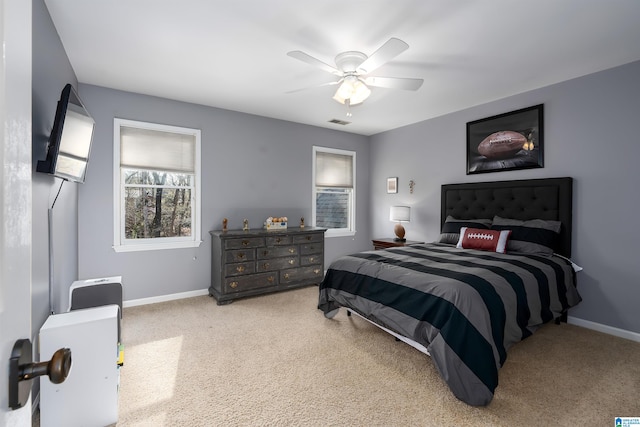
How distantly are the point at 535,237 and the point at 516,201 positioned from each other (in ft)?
1.99

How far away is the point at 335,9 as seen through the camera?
218 centimetres

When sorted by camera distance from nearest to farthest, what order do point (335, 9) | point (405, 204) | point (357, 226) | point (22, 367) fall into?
point (22, 367) → point (335, 9) → point (405, 204) → point (357, 226)

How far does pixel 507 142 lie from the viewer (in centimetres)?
385

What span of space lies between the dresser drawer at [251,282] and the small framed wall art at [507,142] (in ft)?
10.2

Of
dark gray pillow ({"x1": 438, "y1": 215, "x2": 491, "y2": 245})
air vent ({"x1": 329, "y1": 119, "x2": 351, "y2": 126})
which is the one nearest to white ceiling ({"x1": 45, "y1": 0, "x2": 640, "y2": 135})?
air vent ({"x1": 329, "y1": 119, "x2": 351, "y2": 126})

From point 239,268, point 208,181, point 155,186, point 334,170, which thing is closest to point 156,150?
point 155,186

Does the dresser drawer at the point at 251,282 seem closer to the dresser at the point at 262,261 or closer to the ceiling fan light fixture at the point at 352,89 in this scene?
the dresser at the point at 262,261

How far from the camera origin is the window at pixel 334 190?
5.30 meters

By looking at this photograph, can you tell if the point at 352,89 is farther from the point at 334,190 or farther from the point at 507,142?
the point at 334,190

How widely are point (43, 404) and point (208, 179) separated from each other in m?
2.93

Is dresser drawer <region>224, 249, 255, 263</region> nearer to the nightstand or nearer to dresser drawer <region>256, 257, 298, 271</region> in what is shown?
dresser drawer <region>256, 257, 298, 271</region>

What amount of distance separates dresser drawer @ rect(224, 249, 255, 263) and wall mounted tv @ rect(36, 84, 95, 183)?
5.99 ft

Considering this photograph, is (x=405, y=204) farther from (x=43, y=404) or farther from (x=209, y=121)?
(x=43, y=404)

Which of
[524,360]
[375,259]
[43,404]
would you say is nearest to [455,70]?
[375,259]
